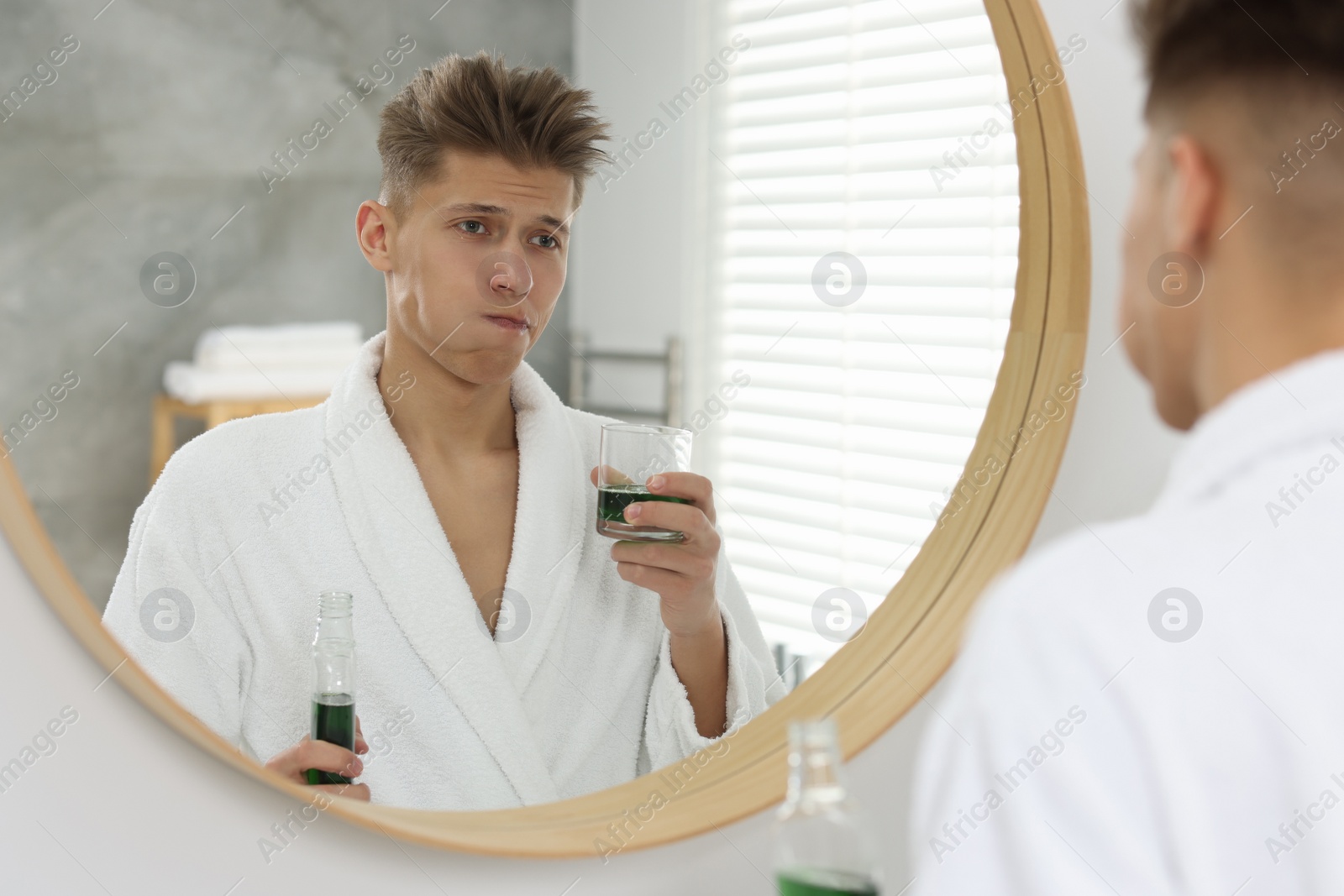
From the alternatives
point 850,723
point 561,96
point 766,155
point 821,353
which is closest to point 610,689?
point 850,723

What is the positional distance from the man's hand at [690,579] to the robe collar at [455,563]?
0.20 feet

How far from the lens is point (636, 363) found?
1385 millimetres

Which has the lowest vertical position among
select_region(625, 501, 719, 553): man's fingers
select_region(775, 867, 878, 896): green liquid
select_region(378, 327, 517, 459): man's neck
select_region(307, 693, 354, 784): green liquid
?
select_region(775, 867, 878, 896): green liquid

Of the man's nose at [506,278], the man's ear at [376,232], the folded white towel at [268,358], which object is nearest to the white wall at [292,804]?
the man's nose at [506,278]

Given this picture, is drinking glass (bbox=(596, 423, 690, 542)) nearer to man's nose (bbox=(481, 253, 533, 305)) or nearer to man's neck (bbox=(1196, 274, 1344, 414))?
man's nose (bbox=(481, 253, 533, 305))

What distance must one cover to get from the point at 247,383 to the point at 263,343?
0.05 metres

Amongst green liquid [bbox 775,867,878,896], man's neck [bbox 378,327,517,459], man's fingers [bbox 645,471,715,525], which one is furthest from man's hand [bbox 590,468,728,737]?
green liquid [bbox 775,867,878,896]

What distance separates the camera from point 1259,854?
277 mm

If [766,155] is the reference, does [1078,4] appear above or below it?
below

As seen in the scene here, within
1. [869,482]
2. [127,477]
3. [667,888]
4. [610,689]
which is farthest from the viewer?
[869,482]

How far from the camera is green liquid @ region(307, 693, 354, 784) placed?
1.89 ft

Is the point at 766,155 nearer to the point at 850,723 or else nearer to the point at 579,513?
the point at 579,513

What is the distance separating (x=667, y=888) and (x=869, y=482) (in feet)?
2.94

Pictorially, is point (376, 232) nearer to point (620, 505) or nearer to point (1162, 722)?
point (620, 505)
